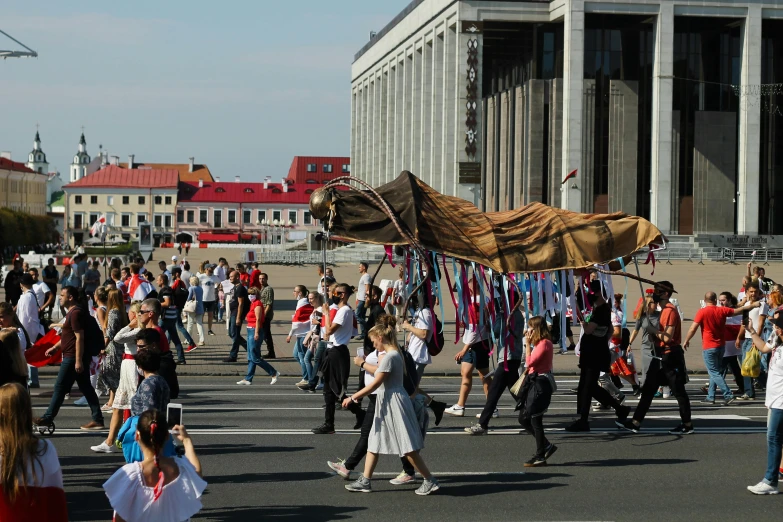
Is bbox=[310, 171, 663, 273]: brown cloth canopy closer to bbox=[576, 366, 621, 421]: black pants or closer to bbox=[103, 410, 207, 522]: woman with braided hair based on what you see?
bbox=[576, 366, 621, 421]: black pants

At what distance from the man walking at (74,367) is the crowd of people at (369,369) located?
2 centimetres

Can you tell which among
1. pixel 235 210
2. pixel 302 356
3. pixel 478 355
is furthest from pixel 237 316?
pixel 235 210

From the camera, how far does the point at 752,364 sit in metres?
17.2

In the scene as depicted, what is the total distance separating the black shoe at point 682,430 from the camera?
46.8 ft

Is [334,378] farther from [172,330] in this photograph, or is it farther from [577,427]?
[172,330]

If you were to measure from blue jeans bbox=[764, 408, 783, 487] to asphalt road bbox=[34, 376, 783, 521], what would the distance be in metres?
0.31

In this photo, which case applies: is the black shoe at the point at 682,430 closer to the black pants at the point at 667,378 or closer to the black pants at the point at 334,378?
the black pants at the point at 667,378

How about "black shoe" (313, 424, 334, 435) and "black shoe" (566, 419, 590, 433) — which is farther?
"black shoe" (566, 419, 590, 433)

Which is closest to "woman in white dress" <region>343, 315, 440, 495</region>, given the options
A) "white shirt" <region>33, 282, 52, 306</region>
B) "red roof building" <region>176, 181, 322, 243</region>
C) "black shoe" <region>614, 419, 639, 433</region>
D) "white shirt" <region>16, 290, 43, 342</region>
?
"black shoe" <region>614, 419, 639, 433</region>

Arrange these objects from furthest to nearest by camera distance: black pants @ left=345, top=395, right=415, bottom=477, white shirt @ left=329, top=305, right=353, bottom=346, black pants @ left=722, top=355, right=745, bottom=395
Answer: black pants @ left=722, top=355, right=745, bottom=395 → white shirt @ left=329, top=305, right=353, bottom=346 → black pants @ left=345, top=395, right=415, bottom=477

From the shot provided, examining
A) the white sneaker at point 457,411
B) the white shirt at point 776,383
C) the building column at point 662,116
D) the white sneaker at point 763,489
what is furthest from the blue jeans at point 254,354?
the building column at point 662,116

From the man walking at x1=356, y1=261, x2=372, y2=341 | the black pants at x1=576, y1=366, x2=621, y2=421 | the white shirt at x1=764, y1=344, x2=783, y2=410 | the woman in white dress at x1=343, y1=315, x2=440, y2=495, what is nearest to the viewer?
the woman in white dress at x1=343, y1=315, x2=440, y2=495

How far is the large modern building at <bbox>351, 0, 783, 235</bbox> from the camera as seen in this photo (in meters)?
65.4

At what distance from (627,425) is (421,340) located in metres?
2.80
